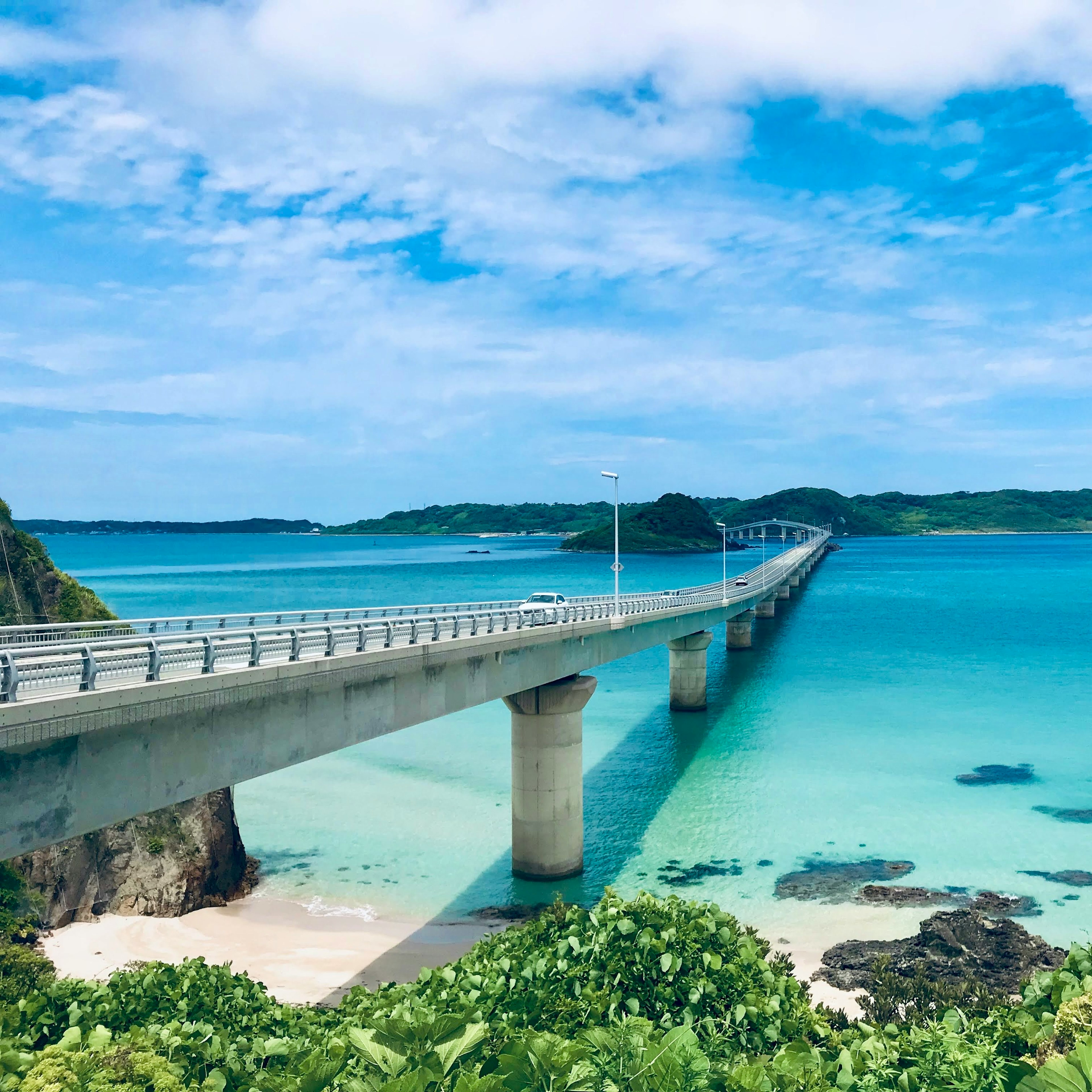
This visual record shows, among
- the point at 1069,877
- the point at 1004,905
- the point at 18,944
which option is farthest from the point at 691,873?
the point at 18,944

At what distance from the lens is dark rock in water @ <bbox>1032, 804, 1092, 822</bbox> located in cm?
3678

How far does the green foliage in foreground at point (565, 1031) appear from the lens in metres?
8.39

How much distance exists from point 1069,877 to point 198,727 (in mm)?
30134

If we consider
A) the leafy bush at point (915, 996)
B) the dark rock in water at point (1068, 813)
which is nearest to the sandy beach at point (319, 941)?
the leafy bush at point (915, 996)

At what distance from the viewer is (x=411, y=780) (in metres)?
44.7

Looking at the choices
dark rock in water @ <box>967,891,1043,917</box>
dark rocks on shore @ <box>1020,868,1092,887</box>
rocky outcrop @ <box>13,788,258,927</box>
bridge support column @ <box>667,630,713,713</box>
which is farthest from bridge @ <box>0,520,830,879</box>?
bridge support column @ <box>667,630,713,713</box>

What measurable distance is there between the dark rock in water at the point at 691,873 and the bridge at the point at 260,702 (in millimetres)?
3264

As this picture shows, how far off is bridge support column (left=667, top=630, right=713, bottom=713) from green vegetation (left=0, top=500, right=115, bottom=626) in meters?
35.8

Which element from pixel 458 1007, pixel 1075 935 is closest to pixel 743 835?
pixel 1075 935

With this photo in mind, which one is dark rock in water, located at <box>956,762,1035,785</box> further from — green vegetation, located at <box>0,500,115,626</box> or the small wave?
green vegetation, located at <box>0,500,115,626</box>

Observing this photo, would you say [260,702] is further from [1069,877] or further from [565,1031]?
[1069,877]

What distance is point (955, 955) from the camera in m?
23.4

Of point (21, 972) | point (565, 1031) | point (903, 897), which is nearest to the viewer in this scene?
point (565, 1031)

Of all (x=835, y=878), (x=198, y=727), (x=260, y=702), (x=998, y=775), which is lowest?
(x=998, y=775)
